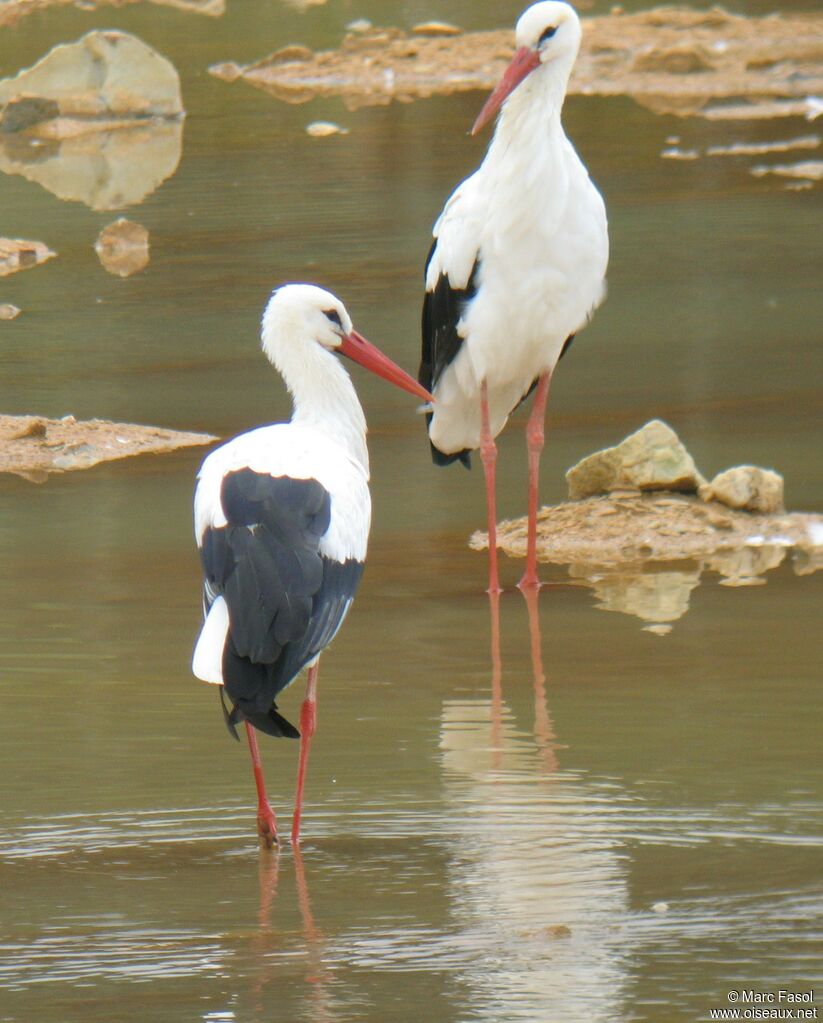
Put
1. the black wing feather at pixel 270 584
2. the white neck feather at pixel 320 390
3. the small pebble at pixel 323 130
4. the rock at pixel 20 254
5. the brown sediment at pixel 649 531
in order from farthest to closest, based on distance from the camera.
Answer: the small pebble at pixel 323 130, the rock at pixel 20 254, the brown sediment at pixel 649 531, the white neck feather at pixel 320 390, the black wing feather at pixel 270 584

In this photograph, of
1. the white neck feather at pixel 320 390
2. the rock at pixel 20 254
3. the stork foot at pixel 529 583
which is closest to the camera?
the white neck feather at pixel 320 390

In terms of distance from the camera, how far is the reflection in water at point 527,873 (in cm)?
388

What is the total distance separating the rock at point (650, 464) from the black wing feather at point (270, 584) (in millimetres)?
2760

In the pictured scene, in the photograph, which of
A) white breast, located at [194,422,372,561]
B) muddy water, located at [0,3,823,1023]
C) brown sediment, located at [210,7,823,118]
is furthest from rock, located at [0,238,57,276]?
brown sediment, located at [210,7,823,118]

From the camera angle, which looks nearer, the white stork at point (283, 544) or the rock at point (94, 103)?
the white stork at point (283, 544)

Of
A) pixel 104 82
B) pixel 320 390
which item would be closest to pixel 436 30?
pixel 104 82

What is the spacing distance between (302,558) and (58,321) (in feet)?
22.9

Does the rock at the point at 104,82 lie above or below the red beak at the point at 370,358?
below

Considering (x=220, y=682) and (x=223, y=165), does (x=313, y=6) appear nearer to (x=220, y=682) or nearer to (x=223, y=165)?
(x=223, y=165)

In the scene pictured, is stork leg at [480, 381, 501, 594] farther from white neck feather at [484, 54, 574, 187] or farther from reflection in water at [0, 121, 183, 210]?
reflection in water at [0, 121, 183, 210]

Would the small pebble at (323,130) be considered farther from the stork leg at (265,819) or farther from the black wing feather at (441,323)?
the stork leg at (265,819)

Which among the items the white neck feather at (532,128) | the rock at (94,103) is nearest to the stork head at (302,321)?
the white neck feather at (532,128)

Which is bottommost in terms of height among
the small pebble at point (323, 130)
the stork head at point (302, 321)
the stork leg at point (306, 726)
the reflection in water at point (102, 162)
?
the reflection in water at point (102, 162)

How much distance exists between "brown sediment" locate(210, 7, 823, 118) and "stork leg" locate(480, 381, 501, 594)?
13.0 m
